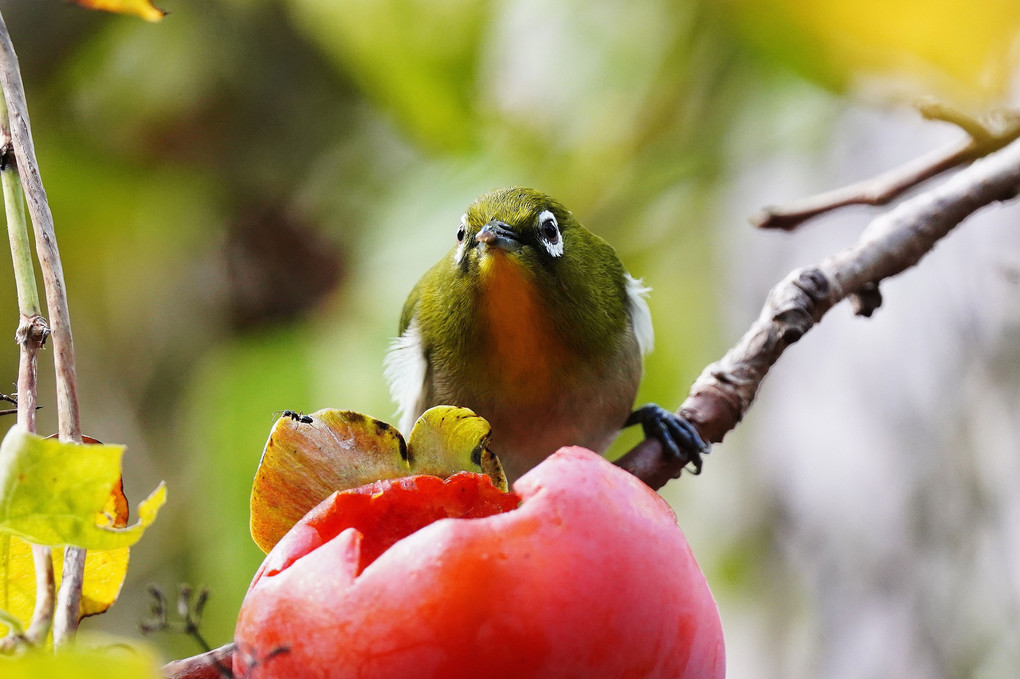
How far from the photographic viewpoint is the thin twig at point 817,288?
170 centimetres

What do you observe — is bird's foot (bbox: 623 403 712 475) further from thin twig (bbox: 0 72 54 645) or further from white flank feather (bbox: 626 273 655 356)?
thin twig (bbox: 0 72 54 645)

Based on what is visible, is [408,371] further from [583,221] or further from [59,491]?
[59,491]

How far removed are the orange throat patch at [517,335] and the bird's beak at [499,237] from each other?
0.13 ft

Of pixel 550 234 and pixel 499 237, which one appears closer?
pixel 499 237

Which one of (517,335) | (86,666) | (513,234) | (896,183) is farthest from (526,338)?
(86,666)

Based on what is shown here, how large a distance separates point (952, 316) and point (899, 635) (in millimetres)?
1073

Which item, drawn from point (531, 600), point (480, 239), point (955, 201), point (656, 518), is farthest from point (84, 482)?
point (955, 201)

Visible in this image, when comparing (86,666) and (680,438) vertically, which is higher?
(680,438)

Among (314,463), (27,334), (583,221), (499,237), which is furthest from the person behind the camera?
(583,221)

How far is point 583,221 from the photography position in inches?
108

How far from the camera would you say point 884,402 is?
130 inches

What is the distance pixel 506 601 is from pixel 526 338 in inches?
55.1

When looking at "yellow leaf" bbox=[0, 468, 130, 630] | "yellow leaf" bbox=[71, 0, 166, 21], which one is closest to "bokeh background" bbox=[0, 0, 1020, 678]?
"yellow leaf" bbox=[71, 0, 166, 21]

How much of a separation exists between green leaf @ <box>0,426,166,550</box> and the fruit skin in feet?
0.67
